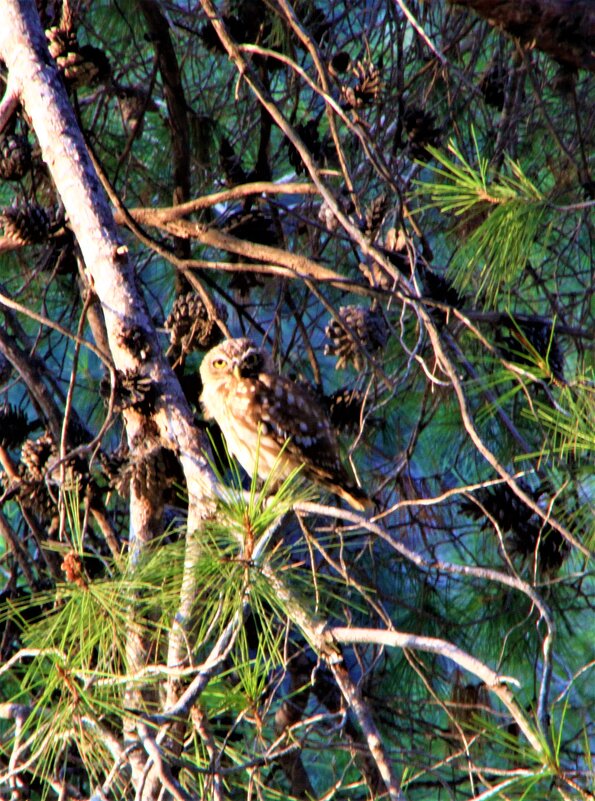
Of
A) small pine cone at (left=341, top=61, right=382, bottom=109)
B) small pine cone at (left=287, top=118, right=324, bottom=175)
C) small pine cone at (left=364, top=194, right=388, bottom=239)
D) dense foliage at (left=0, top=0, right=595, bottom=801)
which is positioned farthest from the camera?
small pine cone at (left=287, top=118, right=324, bottom=175)

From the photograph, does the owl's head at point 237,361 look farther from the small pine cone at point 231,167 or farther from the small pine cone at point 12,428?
the small pine cone at point 12,428

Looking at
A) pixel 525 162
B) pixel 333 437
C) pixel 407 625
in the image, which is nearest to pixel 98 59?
pixel 333 437

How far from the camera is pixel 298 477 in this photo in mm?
2490

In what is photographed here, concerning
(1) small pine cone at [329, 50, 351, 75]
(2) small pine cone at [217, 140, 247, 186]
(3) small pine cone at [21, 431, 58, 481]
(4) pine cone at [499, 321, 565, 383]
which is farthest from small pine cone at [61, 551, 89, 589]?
(1) small pine cone at [329, 50, 351, 75]

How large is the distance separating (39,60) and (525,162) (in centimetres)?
162

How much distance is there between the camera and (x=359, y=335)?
2.24 metres

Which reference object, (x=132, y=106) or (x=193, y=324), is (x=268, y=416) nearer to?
(x=193, y=324)

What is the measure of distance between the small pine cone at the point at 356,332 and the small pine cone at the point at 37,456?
658 mm

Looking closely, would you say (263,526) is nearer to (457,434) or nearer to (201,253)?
(457,434)

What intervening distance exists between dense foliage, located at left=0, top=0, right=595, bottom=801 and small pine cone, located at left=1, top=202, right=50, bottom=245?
0.01m

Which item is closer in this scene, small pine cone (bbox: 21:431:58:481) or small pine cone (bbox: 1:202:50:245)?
small pine cone (bbox: 21:431:58:481)

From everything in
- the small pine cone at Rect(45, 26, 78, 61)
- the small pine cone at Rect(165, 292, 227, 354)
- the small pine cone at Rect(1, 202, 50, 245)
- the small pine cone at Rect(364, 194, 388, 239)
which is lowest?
the small pine cone at Rect(165, 292, 227, 354)

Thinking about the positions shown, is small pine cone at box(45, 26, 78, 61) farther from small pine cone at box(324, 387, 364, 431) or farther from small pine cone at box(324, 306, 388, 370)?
small pine cone at box(324, 387, 364, 431)

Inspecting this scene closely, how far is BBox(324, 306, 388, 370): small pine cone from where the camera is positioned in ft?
7.34
